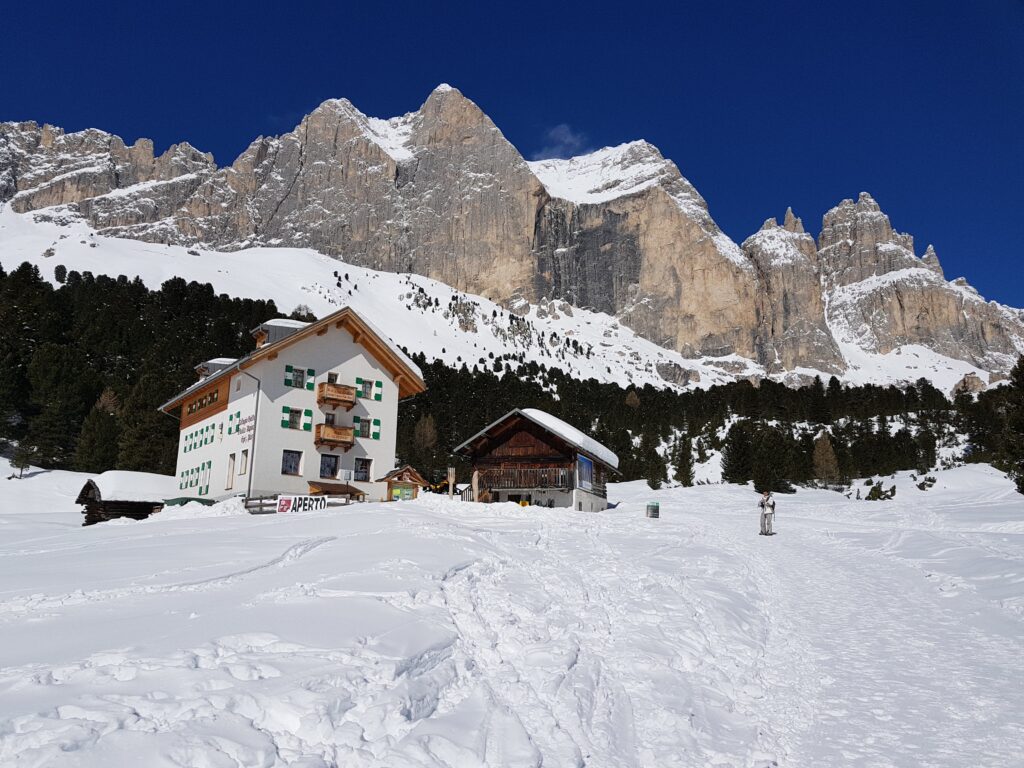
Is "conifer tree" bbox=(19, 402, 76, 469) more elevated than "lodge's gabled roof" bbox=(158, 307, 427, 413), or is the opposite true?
"lodge's gabled roof" bbox=(158, 307, 427, 413)

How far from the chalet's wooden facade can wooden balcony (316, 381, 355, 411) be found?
9496mm

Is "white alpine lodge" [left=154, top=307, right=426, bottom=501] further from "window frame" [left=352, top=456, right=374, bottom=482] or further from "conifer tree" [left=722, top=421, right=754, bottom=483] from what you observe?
"conifer tree" [left=722, top=421, right=754, bottom=483]

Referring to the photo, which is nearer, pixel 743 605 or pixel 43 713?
pixel 43 713

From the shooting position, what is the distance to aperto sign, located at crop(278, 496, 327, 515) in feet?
100

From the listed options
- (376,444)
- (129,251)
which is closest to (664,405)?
(376,444)

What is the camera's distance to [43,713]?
546 centimetres

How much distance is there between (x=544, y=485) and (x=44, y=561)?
116ft

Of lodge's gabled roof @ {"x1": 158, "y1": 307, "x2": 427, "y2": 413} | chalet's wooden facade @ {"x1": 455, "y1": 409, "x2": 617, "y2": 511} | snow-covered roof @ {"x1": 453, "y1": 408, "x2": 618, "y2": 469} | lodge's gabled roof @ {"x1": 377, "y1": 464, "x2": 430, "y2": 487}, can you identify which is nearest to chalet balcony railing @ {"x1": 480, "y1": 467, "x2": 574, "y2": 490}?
chalet's wooden facade @ {"x1": 455, "y1": 409, "x2": 617, "y2": 511}

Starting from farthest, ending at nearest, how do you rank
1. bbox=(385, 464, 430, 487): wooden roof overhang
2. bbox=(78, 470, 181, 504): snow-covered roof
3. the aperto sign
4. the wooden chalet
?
bbox=(78, 470, 181, 504): snow-covered roof → bbox=(385, 464, 430, 487): wooden roof overhang → the wooden chalet → the aperto sign

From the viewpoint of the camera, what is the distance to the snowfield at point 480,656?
6.03m

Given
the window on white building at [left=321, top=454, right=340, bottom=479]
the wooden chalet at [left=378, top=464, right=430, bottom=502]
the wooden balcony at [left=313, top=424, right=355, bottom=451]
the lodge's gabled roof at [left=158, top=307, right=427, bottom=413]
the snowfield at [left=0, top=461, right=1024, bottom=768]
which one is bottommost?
the snowfield at [left=0, top=461, right=1024, bottom=768]

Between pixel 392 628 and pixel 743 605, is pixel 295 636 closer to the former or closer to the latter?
pixel 392 628

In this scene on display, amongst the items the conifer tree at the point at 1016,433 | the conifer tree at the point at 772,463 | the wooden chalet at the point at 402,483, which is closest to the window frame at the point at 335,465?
the wooden chalet at the point at 402,483

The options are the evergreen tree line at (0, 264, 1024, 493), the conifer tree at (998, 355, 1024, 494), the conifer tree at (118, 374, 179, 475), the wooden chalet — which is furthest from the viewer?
the evergreen tree line at (0, 264, 1024, 493)
